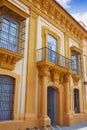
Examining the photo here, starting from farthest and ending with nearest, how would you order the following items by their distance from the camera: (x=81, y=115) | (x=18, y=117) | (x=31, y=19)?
(x=81, y=115) → (x=31, y=19) → (x=18, y=117)

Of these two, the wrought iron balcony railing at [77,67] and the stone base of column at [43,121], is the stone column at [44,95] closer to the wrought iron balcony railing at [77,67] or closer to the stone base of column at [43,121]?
the stone base of column at [43,121]

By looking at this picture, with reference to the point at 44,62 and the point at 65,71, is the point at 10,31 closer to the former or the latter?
the point at 44,62

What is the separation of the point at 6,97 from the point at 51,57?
4.00 metres

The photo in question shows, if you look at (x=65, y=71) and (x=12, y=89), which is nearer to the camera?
(x=12, y=89)

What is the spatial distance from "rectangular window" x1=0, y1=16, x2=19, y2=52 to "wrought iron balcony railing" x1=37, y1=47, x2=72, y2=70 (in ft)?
5.65

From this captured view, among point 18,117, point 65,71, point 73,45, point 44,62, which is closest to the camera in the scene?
point 18,117

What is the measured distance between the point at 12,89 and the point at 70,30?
7.96 m

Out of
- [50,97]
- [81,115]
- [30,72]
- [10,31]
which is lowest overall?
[81,115]

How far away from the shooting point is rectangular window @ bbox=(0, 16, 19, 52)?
28.0ft

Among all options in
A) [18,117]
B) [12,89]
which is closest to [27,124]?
[18,117]

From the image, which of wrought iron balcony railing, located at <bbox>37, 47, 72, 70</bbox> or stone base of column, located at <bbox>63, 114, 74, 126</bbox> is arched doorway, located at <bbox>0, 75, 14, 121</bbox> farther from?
stone base of column, located at <bbox>63, 114, 74, 126</bbox>

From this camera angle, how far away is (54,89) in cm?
1193

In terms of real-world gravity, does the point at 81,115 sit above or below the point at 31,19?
below

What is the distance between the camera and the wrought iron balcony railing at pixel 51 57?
33.5ft
